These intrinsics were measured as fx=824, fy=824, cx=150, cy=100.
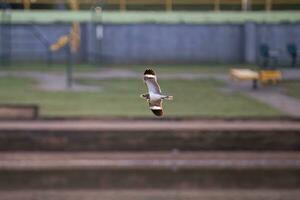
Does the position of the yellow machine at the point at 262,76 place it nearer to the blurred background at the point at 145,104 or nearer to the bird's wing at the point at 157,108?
the blurred background at the point at 145,104

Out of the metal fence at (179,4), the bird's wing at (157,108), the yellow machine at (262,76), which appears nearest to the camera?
the bird's wing at (157,108)

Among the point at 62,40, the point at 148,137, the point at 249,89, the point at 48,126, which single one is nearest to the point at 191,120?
the point at 148,137

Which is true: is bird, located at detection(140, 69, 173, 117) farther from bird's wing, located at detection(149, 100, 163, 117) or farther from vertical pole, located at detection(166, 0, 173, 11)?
vertical pole, located at detection(166, 0, 173, 11)

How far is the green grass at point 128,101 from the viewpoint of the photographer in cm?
1141

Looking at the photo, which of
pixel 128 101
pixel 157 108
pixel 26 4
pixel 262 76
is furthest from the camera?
pixel 26 4

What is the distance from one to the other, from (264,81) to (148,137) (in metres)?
5.65

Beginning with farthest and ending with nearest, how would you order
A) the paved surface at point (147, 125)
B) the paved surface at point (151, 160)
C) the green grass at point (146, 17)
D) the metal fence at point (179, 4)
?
the green grass at point (146, 17) → the metal fence at point (179, 4) → the paved surface at point (147, 125) → the paved surface at point (151, 160)

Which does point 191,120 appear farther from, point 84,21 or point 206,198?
point 84,21

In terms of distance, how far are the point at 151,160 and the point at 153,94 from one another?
778 centimetres

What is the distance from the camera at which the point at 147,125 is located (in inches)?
400

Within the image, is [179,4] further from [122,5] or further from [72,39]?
[72,39]

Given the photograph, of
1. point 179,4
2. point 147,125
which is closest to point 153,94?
point 147,125

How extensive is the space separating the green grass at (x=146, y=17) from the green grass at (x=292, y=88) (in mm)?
4228

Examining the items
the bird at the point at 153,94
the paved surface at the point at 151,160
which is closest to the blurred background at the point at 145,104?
the paved surface at the point at 151,160
